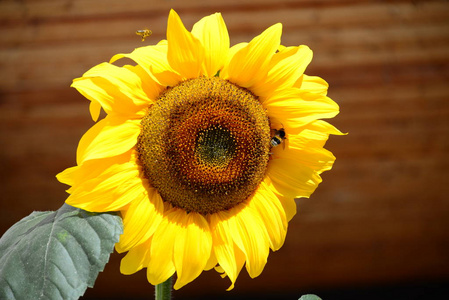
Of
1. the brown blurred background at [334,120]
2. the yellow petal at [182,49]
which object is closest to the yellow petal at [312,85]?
the yellow petal at [182,49]

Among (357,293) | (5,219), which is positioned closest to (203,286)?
(357,293)

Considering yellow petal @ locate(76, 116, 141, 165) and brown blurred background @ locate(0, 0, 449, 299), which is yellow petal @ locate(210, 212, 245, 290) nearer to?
yellow petal @ locate(76, 116, 141, 165)

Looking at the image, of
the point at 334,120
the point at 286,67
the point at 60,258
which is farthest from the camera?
the point at 334,120

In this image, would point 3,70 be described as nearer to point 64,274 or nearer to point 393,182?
point 393,182

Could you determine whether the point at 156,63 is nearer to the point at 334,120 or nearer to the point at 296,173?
the point at 296,173

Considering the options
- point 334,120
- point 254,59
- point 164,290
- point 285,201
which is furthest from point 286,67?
point 334,120

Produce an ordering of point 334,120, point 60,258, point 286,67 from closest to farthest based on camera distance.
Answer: point 60,258 < point 286,67 < point 334,120
